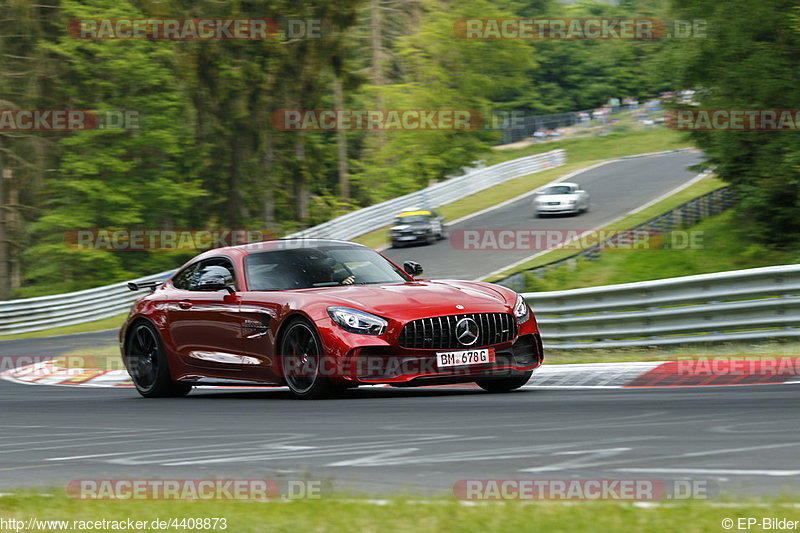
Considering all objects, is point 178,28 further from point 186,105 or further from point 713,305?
point 713,305

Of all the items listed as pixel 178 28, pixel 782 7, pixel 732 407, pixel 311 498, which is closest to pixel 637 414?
pixel 732 407

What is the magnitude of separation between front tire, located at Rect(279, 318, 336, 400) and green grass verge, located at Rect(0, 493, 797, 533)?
406cm

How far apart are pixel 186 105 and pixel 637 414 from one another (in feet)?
141

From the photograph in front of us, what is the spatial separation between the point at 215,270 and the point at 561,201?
102ft

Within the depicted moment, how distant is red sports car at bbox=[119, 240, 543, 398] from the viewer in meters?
Result: 9.01

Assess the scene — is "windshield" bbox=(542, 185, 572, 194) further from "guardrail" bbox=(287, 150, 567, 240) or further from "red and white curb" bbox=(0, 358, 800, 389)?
"red and white curb" bbox=(0, 358, 800, 389)

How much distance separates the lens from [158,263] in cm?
4966

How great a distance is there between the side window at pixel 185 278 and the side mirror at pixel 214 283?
488 millimetres
